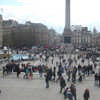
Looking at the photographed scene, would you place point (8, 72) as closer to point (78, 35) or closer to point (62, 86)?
point (62, 86)

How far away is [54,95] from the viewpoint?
40.1 ft

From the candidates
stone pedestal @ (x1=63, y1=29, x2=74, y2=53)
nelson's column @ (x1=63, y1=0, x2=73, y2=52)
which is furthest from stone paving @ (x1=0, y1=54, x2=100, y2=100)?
stone pedestal @ (x1=63, y1=29, x2=74, y2=53)

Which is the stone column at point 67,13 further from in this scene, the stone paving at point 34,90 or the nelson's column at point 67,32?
the stone paving at point 34,90

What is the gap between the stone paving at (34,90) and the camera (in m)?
11.8

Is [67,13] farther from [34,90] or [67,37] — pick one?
[34,90]

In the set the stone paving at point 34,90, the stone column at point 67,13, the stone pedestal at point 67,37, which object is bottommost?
the stone paving at point 34,90

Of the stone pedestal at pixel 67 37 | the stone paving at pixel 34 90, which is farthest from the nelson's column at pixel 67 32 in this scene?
the stone paving at pixel 34 90

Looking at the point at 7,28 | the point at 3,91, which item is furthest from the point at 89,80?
the point at 7,28

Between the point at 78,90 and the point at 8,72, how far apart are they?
9.27m

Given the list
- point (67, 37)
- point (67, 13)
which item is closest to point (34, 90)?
point (67, 37)

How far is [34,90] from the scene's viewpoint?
44.2ft

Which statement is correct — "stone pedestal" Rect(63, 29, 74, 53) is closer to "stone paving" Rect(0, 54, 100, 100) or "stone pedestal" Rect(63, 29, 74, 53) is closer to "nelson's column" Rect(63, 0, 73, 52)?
"nelson's column" Rect(63, 0, 73, 52)

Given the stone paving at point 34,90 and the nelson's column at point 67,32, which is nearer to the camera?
the stone paving at point 34,90

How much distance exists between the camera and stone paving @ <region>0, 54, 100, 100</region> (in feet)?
38.8
